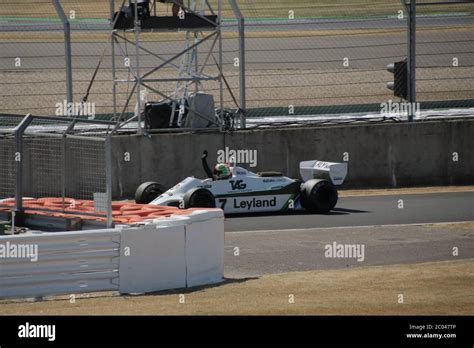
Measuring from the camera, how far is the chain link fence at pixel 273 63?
22.1 metres

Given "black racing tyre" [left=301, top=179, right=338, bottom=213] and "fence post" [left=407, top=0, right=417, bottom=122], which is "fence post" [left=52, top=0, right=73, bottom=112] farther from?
"fence post" [left=407, top=0, right=417, bottom=122]

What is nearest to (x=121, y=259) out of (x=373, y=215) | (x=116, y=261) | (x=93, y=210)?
(x=116, y=261)

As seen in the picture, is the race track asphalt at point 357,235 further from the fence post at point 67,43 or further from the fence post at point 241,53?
the fence post at point 67,43

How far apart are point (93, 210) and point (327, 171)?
5421 mm

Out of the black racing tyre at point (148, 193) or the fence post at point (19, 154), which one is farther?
the black racing tyre at point (148, 193)

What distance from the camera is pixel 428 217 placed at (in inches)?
661

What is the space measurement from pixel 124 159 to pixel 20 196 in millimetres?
5036

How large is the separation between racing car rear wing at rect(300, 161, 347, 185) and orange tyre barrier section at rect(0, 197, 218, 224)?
14.3 feet

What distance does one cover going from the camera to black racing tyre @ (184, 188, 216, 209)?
16.2 meters

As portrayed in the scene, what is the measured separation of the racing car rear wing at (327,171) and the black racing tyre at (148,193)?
245 cm

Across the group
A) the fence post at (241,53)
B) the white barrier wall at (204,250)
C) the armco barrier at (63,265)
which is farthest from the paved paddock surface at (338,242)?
the fence post at (241,53)
